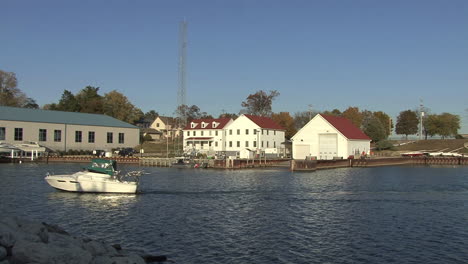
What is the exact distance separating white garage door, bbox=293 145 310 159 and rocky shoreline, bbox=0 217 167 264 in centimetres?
6649

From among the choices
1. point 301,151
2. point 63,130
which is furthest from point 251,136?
point 63,130

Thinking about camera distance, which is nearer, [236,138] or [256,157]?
[256,157]

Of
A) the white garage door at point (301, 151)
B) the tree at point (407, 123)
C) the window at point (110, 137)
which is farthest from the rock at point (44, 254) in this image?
the tree at point (407, 123)

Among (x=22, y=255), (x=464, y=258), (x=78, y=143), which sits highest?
(x=78, y=143)

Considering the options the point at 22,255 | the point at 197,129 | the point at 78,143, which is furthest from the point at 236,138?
the point at 22,255

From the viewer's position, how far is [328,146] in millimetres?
81312

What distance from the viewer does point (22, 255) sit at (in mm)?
13227

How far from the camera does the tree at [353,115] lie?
4996 inches

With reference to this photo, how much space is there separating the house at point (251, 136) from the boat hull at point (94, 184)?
52.5 meters

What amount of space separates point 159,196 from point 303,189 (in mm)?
13333

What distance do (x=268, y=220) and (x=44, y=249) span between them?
15416mm

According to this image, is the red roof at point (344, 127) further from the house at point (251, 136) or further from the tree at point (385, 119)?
the tree at point (385, 119)

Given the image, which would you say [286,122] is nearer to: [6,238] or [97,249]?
[97,249]

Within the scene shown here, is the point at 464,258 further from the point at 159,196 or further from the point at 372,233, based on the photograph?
the point at 159,196
